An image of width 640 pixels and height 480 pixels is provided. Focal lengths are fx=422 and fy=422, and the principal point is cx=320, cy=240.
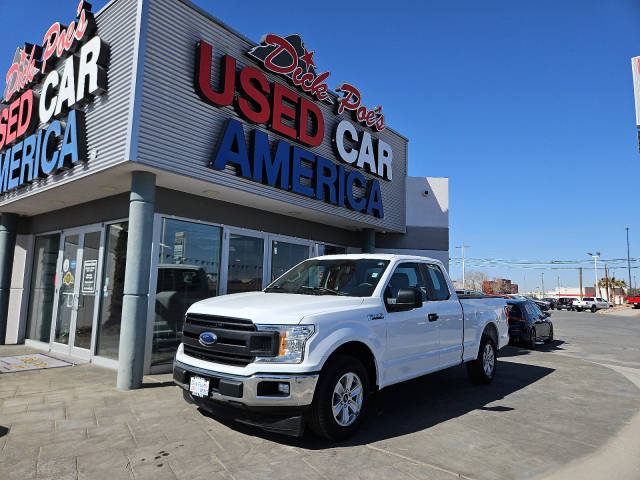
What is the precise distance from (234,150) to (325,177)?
9.38 feet

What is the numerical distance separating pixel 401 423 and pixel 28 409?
15.2 feet

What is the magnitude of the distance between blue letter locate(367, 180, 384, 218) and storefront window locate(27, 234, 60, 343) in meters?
8.17

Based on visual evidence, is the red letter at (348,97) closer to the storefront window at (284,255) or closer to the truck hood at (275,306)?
the storefront window at (284,255)

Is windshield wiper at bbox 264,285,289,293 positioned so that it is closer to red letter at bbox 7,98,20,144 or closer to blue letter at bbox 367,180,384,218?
blue letter at bbox 367,180,384,218

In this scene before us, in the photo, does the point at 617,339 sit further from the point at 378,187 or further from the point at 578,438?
the point at 578,438

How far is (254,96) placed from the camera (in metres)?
8.50

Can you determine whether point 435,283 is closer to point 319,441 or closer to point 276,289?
point 276,289

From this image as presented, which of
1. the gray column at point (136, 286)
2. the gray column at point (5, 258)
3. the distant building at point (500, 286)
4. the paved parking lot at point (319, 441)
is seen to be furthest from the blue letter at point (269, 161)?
the distant building at point (500, 286)

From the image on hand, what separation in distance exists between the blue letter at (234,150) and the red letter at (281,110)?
1.02 metres

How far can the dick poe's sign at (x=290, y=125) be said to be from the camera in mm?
7934

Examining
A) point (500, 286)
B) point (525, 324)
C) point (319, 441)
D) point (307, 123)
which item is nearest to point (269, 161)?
point (307, 123)

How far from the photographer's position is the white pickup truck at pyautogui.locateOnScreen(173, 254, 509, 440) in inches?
154

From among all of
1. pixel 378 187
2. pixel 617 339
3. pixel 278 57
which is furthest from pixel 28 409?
pixel 617 339

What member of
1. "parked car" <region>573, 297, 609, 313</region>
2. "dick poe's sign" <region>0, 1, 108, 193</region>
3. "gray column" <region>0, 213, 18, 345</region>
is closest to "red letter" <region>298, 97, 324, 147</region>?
"dick poe's sign" <region>0, 1, 108, 193</region>
